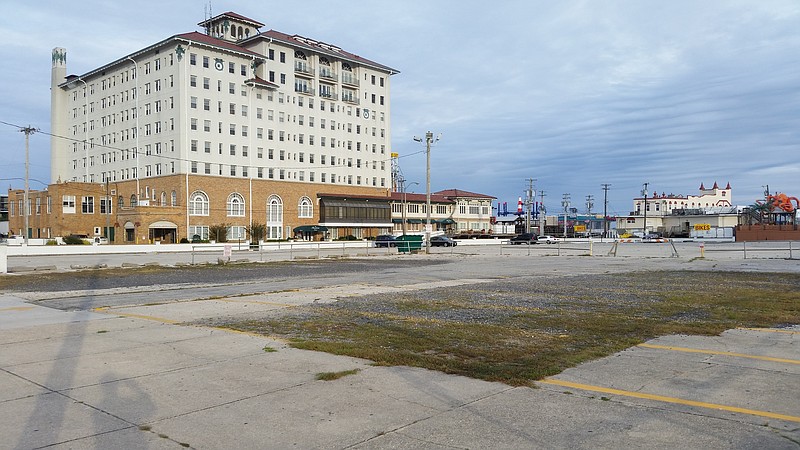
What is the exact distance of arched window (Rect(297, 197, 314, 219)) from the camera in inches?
3841

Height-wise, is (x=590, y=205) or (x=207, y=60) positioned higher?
(x=207, y=60)

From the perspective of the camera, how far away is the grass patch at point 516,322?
8328mm

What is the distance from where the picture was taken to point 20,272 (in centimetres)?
3089

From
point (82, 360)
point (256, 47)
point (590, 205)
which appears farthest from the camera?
point (590, 205)

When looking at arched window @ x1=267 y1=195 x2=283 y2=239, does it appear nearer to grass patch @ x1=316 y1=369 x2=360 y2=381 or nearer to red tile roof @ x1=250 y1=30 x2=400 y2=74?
red tile roof @ x1=250 y1=30 x2=400 y2=74

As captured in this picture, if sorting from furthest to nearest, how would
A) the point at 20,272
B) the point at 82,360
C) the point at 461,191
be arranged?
the point at 461,191 → the point at 20,272 → the point at 82,360

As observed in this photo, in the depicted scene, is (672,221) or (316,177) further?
(672,221)

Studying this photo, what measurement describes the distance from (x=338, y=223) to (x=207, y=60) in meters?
32.2

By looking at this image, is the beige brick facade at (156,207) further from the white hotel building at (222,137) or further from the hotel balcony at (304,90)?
the hotel balcony at (304,90)

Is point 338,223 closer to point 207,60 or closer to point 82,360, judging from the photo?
point 207,60

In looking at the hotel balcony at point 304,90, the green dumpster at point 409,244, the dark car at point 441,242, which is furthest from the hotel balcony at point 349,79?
the green dumpster at point 409,244

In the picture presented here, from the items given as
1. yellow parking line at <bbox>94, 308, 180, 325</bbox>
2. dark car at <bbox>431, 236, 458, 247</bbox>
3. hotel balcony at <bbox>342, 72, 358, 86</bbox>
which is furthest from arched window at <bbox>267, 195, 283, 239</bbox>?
yellow parking line at <bbox>94, 308, 180, 325</bbox>

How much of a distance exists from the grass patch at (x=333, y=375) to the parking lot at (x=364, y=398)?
135 mm

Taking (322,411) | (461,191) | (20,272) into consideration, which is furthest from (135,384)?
(461,191)
